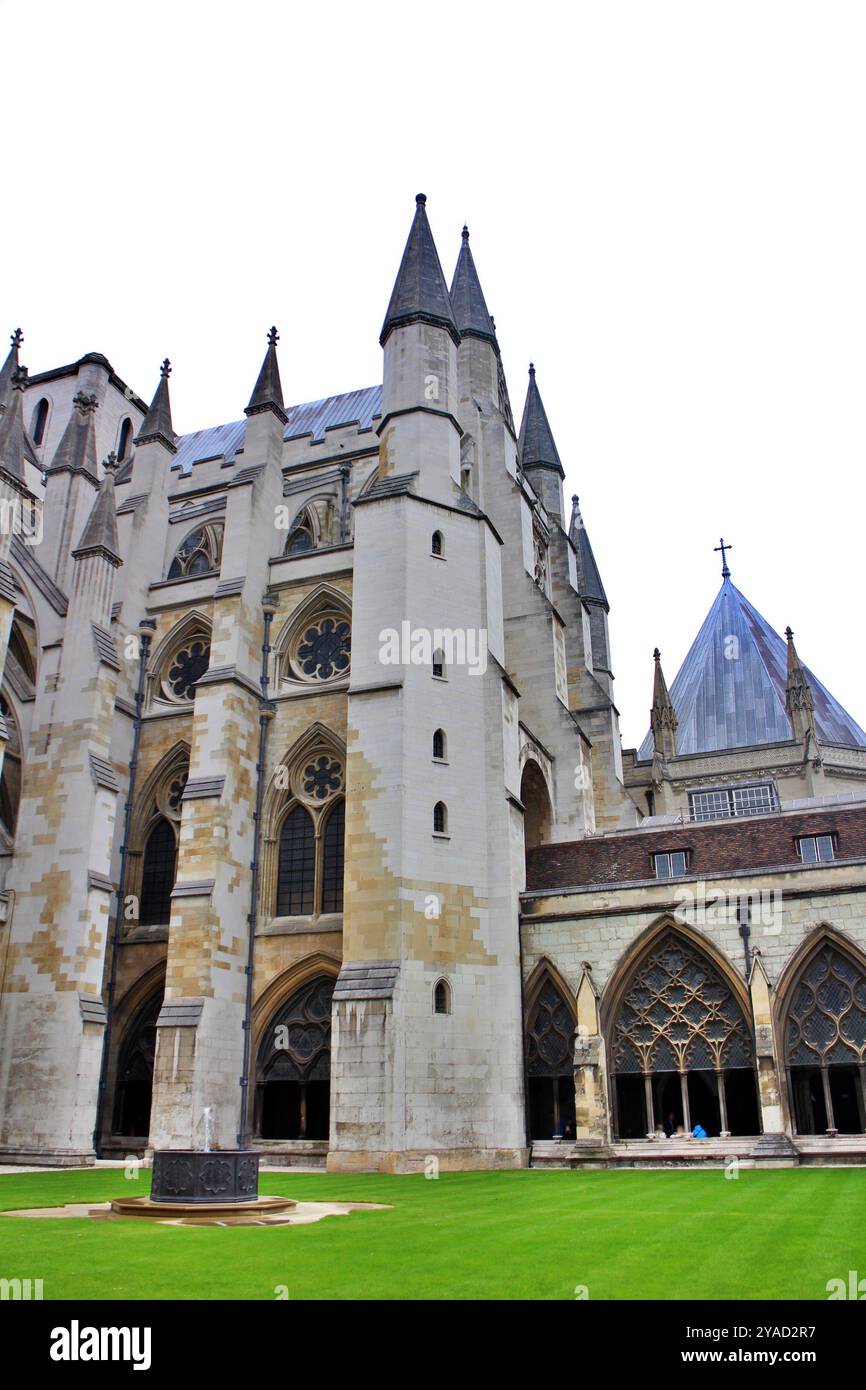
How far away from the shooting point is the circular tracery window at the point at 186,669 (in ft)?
100.0

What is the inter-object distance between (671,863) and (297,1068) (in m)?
9.97

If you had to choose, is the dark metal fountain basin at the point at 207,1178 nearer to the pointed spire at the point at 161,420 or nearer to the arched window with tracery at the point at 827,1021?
the arched window with tracery at the point at 827,1021

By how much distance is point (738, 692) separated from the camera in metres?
45.5

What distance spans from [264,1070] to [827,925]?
13.2 m

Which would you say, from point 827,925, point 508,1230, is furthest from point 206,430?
point 508,1230

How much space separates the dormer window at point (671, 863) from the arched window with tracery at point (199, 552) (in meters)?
17.7

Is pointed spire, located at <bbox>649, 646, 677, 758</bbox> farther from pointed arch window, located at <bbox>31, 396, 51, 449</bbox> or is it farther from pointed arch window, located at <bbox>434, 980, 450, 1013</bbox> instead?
pointed arch window, located at <bbox>31, 396, 51, 449</bbox>

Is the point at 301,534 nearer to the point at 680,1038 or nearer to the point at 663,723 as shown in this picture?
the point at 663,723

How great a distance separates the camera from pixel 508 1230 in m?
9.86

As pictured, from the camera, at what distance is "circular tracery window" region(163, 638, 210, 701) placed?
30.5 m

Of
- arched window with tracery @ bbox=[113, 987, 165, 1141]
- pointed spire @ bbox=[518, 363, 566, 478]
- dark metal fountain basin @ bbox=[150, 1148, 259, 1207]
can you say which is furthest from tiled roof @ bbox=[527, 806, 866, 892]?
pointed spire @ bbox=[518, 363, 566, 478]

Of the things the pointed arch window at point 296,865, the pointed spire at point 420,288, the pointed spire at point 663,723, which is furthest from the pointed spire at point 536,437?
the pointed arch window at point 296,865

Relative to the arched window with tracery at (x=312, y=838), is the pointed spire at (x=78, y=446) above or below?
above
